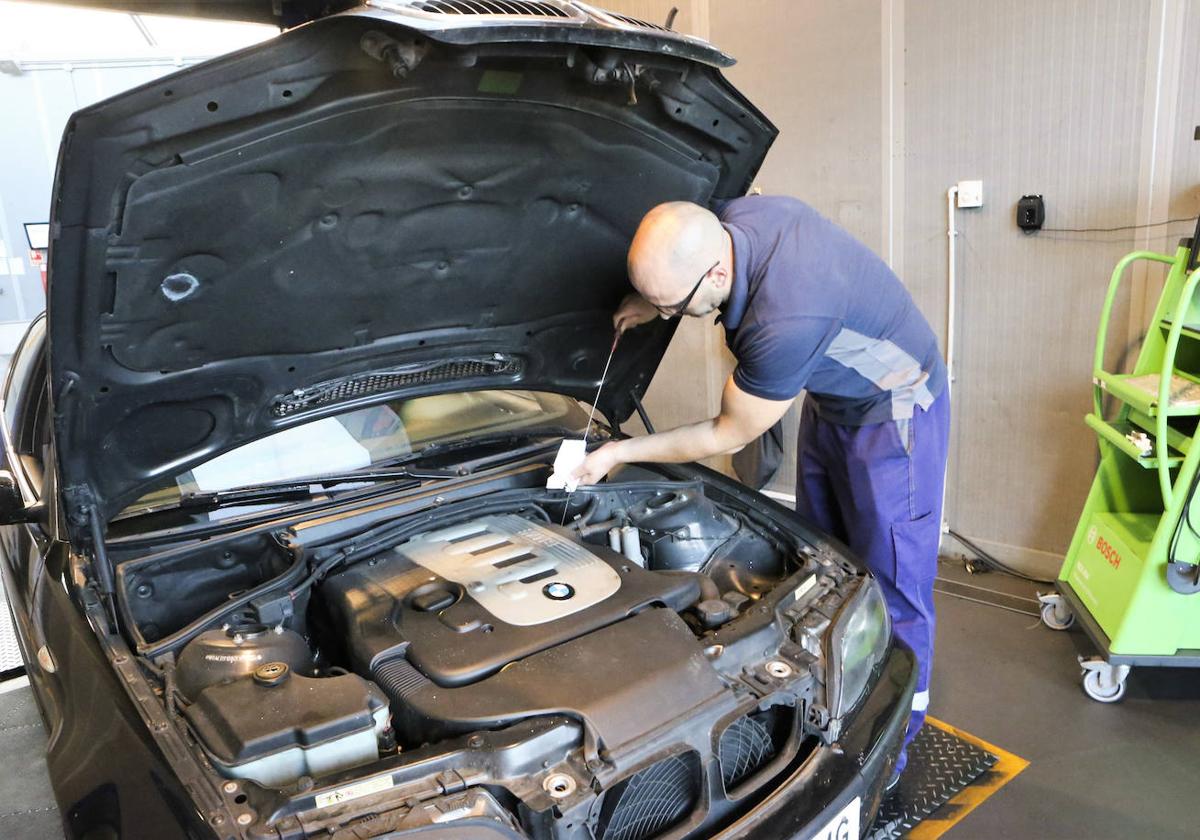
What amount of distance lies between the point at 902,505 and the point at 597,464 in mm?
802

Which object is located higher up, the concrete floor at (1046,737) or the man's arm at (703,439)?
the man's arm at (703,439)

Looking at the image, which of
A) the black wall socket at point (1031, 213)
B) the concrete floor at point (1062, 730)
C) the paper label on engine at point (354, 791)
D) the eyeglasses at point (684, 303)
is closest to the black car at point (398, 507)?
the paper label on engine at point (354, 791)

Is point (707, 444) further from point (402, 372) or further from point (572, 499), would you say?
point (402, 372)

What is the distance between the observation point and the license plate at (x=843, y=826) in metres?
1.42

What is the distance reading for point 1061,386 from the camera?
3.19 metres

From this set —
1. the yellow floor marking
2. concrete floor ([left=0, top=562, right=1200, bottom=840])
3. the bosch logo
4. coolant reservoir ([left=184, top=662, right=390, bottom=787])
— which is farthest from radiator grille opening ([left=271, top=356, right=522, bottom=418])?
the bosch logo

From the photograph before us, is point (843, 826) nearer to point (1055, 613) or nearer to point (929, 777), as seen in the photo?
point (929, 777)

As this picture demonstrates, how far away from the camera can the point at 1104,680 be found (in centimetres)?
260

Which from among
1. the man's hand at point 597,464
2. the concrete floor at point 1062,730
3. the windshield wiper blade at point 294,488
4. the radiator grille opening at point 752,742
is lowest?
the concrete floor at point 1062,730

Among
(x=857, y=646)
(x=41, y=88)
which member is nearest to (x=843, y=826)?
(x=857, y=646)

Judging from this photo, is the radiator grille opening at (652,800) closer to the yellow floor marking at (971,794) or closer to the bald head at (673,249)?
the bald head at (673,249)

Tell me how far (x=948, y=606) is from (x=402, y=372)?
2354mm

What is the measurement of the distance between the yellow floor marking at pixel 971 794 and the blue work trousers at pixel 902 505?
0.47 ft

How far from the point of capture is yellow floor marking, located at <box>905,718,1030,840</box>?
7.01 feet
